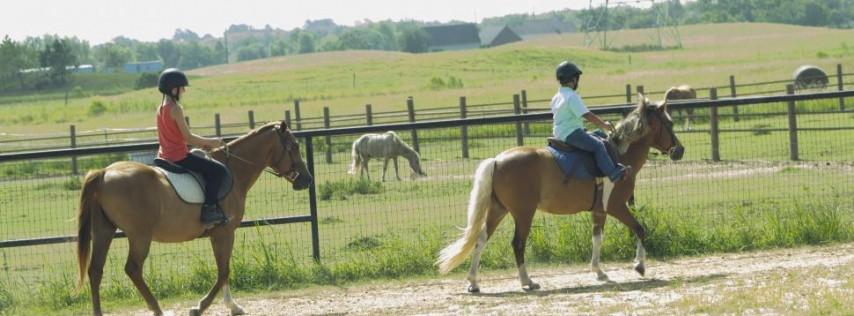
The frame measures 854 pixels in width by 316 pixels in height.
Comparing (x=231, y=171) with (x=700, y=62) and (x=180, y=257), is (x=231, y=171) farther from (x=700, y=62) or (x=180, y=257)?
(x=700, y=62)

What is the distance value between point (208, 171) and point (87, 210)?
1.12m

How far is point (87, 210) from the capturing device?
1016 centimetres

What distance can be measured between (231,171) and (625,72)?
63.0 metres

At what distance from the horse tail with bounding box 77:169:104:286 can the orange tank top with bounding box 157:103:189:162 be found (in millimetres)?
673

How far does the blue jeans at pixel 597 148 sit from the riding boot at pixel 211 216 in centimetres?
348

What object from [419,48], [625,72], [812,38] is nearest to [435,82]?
[625,72]

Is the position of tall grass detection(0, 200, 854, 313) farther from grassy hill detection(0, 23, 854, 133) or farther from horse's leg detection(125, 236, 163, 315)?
grassy hill detection(0, 23, 854, 133)

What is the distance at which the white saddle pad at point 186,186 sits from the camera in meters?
10.5

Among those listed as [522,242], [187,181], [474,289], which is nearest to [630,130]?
[522,242]

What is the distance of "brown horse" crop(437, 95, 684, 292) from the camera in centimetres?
1166

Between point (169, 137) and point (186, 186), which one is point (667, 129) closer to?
point (186, 186)

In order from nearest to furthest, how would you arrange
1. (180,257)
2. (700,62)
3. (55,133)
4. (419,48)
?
(180,257) < (55,133) < (700,62) < (419,48)

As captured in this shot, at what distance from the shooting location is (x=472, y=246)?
11.8 metres

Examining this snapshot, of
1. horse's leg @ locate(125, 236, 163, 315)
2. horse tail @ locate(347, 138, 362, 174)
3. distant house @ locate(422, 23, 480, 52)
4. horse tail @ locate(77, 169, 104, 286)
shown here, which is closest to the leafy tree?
distant house @ locate(422, 23, 480, 52)
